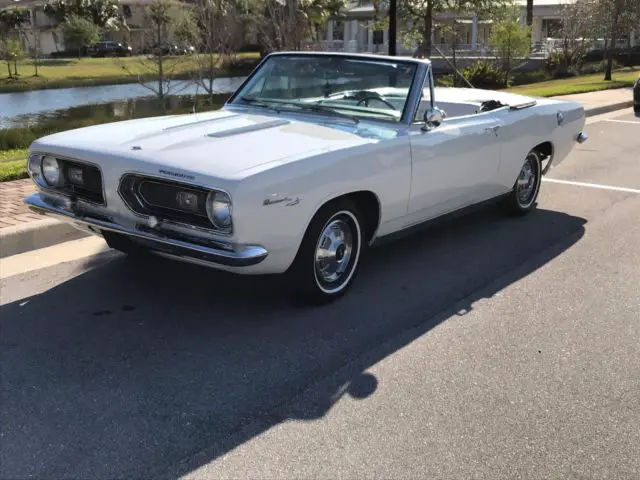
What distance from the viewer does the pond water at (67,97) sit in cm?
1712

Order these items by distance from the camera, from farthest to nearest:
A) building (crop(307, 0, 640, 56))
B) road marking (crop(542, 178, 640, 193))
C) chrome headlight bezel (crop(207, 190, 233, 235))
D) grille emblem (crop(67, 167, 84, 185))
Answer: building (crop(307, 0, 640, 56)) < road marking (crop(542, 178, 640, 193)) < grille emblem (crop(67, 167, 84, 185)) < chrome headlight bezel (crop(207, 190, 233, 235))

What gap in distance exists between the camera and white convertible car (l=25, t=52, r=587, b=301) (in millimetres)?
4017

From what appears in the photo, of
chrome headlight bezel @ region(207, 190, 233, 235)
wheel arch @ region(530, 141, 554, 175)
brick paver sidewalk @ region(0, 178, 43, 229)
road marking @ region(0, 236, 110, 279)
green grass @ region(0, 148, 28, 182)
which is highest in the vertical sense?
chrome headlight bezel @ region(207, 190, 233, 235)

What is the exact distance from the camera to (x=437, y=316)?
469cm

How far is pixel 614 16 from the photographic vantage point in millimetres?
27625

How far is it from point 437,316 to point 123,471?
238 centimetres

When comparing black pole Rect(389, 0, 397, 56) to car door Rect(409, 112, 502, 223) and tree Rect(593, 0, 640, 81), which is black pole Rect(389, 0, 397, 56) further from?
car door Rect(409, 112, 502, 223)

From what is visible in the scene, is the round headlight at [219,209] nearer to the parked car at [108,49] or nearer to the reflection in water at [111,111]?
the reflection in water at [111,111]

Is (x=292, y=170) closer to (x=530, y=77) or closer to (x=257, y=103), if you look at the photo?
(x=257, y=103)

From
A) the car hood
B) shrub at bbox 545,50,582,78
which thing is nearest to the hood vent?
the car hood

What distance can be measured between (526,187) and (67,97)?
16.9m

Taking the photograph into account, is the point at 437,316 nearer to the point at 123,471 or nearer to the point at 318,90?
the point at 318,90

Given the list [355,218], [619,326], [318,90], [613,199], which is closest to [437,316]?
[355,218]

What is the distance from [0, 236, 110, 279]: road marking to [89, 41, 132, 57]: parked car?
46057 mm
